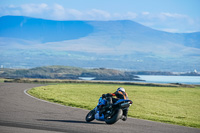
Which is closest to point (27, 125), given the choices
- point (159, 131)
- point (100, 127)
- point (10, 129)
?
point (10, 129)

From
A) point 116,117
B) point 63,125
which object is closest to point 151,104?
point 116,117

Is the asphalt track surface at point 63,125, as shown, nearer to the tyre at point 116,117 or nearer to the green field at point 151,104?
the tyre at point 116,117

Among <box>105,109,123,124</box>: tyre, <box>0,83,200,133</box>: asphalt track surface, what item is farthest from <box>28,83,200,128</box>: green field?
<box>105,109,123,124</box>: tyre

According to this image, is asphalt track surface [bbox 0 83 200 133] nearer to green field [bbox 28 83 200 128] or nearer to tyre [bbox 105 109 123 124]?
tyre [bbox 105 109 123 124]

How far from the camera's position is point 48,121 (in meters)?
16.1

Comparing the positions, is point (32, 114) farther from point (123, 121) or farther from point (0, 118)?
point (123, 121)

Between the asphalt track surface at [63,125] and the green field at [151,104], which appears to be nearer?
the asphalt track surface at [63,125]

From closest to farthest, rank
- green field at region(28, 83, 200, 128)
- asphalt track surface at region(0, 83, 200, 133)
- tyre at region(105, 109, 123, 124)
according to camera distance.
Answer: asphalt track surface at region(0, 83, 200, 133)
tyre at region(105, 109, 123, 124)
green field at region(28, 83, 200, 128)

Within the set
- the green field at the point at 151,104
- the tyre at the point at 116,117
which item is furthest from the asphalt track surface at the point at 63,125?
the green field at the point at 151,104

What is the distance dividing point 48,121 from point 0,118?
6.80ft

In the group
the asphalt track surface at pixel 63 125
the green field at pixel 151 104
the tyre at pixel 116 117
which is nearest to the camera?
the asphalt track surface at pixel 63 125

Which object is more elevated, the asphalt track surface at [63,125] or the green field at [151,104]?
the asphalt track surface at [63,125]

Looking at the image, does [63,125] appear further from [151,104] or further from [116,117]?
[151,104]

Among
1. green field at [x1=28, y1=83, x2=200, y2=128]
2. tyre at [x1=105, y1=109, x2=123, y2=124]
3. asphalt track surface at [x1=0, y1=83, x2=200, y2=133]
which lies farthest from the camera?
green field at [x1=28, y1=83, x2=200, y2=128]
